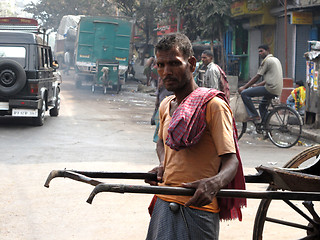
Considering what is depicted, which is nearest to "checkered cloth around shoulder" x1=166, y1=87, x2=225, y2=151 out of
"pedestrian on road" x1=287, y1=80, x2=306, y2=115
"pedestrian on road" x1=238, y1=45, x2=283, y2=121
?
"pedestrian on road" x1=238, y1=45, x2=283, y2=121

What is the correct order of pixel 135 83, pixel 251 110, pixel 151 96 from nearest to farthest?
pixel 251 110
pixel 151 96
pixel 135 83

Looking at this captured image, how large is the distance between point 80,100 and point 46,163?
12.4 meters

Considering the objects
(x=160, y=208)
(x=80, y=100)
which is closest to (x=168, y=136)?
(x=160, y=208)

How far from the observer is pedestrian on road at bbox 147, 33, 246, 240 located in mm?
2512

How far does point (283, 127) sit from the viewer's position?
1026 cm

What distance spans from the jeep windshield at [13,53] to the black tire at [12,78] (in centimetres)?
41

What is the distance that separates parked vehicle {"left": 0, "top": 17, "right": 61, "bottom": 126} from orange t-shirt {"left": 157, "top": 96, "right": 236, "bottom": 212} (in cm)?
947

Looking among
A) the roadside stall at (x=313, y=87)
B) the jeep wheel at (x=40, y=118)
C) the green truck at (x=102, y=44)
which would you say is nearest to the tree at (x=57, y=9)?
the green truck at (x=102, y=44)

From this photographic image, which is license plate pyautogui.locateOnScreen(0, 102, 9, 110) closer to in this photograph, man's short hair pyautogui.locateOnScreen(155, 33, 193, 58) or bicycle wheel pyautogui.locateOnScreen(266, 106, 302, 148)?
bicycle wheel pyautogui.locateOnScreen(266, 106, 302, 148)

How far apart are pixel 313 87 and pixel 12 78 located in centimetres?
635

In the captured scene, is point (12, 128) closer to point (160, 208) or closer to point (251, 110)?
point (251, 110)

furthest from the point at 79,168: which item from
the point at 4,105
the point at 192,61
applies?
the point at 192,61

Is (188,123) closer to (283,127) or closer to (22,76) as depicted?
(283,127)

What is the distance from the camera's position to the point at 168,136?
2582 millimetres
